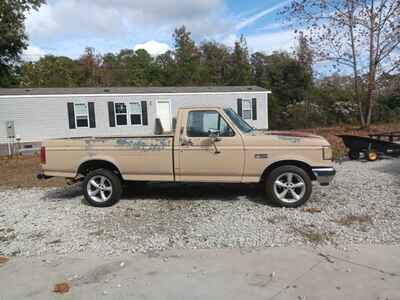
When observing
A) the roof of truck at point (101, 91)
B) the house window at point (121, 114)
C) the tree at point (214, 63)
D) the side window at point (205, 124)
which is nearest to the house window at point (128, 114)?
the house window at point (121, 114)

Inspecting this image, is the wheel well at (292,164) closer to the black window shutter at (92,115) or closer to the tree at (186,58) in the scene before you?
the black window shutter at (92,115)

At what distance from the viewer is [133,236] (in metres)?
4.74

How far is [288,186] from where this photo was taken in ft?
18.6

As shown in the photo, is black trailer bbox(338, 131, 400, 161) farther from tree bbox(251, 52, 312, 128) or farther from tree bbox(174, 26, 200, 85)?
tree bbox(174, 26, 200, 85)

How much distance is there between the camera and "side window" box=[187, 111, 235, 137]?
233 inches

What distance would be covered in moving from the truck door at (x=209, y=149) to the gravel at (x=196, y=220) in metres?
0.55

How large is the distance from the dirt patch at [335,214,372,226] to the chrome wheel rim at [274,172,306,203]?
2.62 feet

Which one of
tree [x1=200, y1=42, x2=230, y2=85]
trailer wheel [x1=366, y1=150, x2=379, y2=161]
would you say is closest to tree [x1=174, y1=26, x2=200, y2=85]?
tree [x1=200, y1=42, x2=230, y2=85]

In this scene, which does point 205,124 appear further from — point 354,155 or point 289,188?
point 354,155

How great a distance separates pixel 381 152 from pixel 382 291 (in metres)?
7.79

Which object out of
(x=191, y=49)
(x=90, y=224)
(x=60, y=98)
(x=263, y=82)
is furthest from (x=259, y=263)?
(x=191, y=49)

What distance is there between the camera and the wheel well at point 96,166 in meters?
6.27

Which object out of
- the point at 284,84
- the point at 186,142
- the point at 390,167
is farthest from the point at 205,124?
the point at 284,84

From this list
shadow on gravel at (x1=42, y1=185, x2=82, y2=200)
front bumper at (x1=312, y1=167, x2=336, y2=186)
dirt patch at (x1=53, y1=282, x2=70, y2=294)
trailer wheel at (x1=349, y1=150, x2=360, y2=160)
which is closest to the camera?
dirt patch at (x1=53, y1=282, x2=70, y2=294)
